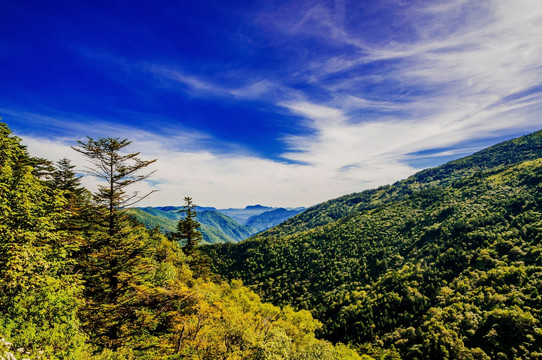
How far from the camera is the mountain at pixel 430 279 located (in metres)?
82.6

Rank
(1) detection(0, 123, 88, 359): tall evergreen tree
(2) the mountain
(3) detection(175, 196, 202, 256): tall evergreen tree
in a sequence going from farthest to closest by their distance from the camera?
(2) the mountain → (3) detection(175, 196, 202, 256): tall evergreen tree → (1) detection(0, 123, 88, 359): tall evergreen tree

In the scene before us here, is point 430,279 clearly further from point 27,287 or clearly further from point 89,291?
point 27,287

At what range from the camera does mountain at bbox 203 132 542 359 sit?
82.6 metres

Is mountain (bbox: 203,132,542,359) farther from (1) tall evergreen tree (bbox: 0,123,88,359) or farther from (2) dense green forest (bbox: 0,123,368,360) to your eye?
(1) tall evergreen tree (bbox: 0,123,88,359)

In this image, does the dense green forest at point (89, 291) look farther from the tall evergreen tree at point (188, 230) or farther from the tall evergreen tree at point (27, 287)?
the tall evergreen tree at point (188, 230)

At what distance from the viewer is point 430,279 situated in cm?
12469

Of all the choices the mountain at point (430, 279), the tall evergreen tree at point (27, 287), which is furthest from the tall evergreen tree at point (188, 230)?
the mountain at point (430, 279)

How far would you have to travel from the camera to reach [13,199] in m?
13.0

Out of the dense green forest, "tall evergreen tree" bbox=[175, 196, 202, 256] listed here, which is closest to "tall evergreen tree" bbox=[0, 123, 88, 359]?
the dense green forest

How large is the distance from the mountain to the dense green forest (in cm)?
8441

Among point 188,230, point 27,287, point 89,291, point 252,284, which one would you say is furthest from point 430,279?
point 27,287

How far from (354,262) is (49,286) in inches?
6798

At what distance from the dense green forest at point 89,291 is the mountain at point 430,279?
277 ft

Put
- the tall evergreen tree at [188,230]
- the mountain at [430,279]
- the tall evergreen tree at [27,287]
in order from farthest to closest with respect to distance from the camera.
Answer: the mountain at [430,279] < the tall evergreen tree at [188,230] < the tall evergreen tree at [27,287]
